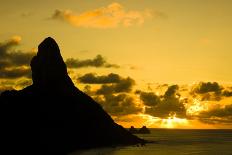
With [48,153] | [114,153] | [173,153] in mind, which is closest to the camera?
[48,153]

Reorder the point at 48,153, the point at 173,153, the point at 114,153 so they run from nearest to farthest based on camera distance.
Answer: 1. the point at 48,153
2. the point at 114,153
3. the point at 173,153

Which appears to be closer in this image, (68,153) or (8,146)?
(8,146)

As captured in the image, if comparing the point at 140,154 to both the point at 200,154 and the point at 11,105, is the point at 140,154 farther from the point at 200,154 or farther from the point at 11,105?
the point at 11,105

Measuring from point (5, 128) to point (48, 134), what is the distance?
1989 cm

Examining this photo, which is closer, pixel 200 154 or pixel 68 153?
pixel 68 153

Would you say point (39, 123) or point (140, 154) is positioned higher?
point (39, 123)

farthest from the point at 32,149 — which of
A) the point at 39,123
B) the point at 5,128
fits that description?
the point at 39,123

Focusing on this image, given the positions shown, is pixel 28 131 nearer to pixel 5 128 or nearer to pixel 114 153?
pixel 5 128

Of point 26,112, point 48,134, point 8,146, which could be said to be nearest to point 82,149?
point 48,134

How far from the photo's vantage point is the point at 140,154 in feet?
587

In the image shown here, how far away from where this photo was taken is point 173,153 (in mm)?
189250

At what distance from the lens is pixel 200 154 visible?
19175 centimetres

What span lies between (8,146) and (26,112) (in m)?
34.4

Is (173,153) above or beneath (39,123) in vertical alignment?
beneath
